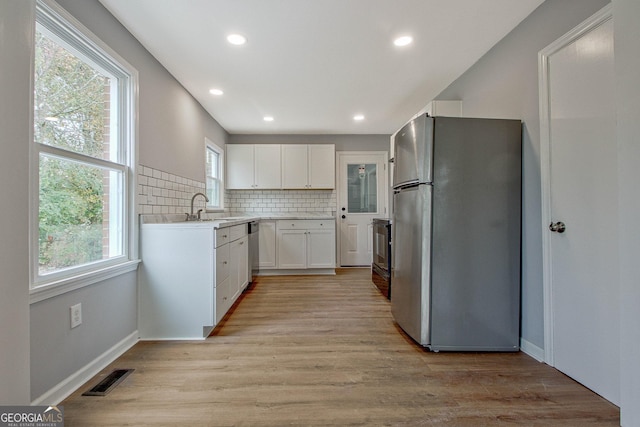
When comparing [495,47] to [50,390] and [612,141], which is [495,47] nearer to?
[612,141]

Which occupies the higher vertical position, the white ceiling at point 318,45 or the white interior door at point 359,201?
the white ceiling at point 318,45

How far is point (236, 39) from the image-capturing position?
204cm

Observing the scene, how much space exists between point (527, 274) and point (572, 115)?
105 centimetres

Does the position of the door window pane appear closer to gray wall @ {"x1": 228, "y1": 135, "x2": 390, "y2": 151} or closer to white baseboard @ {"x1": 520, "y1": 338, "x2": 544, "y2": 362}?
gray wall @ {"x1": 228, "y1": 135, "x2": 390, "y2": 151}

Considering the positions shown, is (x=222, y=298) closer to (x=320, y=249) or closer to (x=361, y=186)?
(x=320, y=249)

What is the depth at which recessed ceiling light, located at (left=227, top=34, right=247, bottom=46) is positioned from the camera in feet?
6.59

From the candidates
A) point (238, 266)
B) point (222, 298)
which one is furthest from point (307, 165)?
point (222, 298)

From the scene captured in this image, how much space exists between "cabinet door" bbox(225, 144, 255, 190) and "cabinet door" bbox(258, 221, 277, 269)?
2.55 feet

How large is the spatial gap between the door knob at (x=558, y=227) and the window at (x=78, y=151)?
2863mm

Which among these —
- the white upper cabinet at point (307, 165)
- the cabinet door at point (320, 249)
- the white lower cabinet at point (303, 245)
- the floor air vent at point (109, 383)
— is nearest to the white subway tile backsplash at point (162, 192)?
the floor air vent at point (109, 383)

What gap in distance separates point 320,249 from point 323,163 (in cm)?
145

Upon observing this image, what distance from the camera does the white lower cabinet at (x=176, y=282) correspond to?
2100 mm

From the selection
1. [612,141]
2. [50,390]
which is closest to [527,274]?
[612,141]

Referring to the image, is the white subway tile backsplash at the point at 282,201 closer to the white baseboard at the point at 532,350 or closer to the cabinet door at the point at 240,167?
the cabinet door at the point at 240,167
